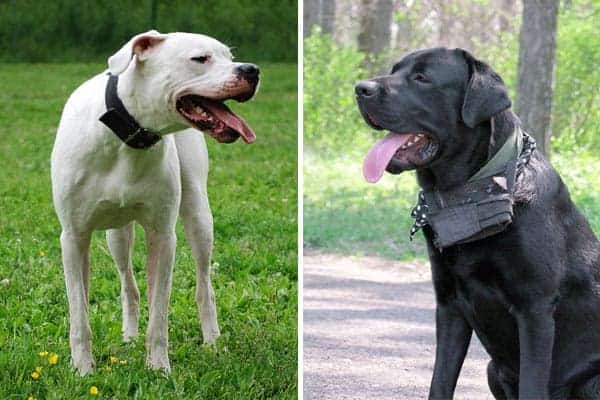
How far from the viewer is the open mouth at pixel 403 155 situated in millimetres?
3252

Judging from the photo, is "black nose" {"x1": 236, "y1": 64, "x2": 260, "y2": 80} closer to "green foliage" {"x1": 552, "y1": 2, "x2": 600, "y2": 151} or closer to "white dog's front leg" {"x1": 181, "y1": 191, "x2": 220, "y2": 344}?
"white dog's front leg" {"x1": 181, "y1": 191, "x2": 220, "y2": 344}

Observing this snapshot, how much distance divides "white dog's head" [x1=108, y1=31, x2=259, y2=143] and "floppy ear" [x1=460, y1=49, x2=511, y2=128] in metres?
0.88

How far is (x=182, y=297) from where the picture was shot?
5531 millimetres

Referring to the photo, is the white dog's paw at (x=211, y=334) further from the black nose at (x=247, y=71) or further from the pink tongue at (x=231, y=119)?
the black nose at (x=247, y=71)

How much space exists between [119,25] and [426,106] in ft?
46.9

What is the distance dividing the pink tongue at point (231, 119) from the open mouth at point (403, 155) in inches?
23.7

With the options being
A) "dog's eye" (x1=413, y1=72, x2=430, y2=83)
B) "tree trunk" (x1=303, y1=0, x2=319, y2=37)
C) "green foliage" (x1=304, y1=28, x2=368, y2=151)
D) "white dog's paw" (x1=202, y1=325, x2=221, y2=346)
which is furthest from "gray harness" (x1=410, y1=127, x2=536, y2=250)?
"tree trunk" (x1=303, y1=0, x2=319, y2=37)

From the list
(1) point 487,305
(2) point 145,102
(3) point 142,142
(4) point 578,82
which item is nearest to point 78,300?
(3) point 142,142

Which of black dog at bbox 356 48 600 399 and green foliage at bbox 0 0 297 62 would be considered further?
green foliage at bbox 0 0 297 62

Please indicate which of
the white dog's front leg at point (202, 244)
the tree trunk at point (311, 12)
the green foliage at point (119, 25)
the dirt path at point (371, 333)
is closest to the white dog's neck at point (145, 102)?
the white dog's front leg at point (202, 244)

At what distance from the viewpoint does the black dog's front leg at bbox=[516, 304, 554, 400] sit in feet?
10.4

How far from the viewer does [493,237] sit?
320 cm

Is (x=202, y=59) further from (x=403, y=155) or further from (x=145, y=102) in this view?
(x=403, y=155)

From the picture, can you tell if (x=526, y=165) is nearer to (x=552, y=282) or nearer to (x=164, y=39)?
(x=552, y=282)
